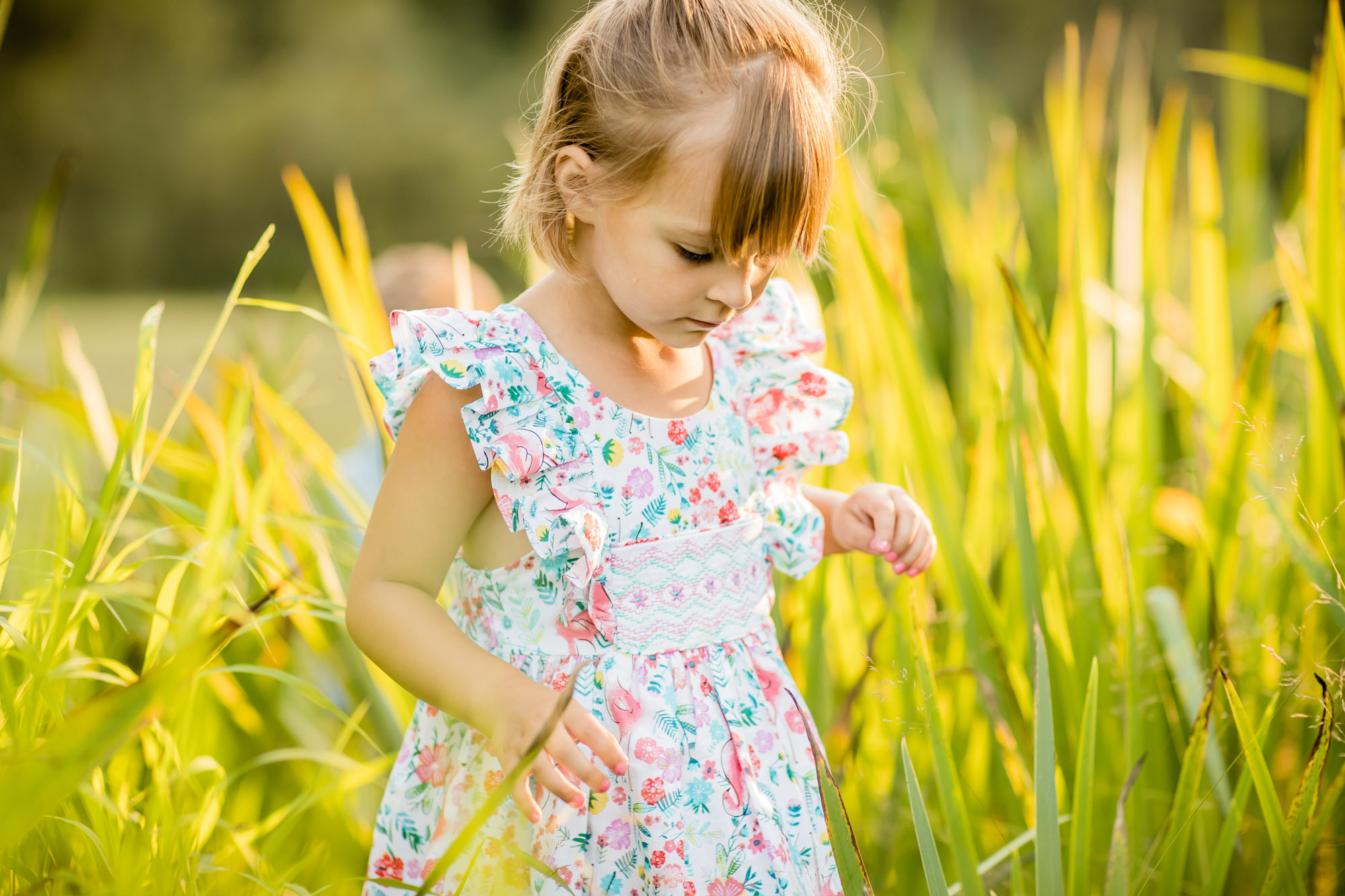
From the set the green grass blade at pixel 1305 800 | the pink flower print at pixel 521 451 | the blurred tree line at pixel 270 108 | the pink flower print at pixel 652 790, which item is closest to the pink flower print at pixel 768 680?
the pink flower print at pixel 652 790

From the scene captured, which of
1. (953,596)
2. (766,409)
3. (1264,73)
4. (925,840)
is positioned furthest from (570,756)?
(1264,73)

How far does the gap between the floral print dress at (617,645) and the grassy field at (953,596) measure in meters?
0.08

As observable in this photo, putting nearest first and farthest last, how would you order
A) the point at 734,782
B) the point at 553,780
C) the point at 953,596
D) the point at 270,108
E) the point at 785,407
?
the point at 553,780 < the point at 734,782 < the point at 785,407 < the point at 953,596 < the point at 270,108

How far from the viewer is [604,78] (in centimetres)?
59

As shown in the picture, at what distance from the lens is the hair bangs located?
559 mm

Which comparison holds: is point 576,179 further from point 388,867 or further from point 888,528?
point 388,867

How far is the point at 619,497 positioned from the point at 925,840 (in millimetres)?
270

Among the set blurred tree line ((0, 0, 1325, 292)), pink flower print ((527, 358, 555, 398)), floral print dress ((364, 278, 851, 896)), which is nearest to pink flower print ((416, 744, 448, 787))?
floral print dress ((364, 278, 851, 896))

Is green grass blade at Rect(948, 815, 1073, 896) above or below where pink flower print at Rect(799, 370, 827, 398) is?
below

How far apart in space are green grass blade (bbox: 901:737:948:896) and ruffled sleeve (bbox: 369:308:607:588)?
220mm

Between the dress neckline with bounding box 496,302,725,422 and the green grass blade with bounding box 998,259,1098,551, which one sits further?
the green grass blade with bounding box 998,259,1098,551

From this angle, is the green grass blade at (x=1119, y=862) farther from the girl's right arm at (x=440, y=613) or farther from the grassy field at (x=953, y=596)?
the girl's right arm at (x=440, y=613)

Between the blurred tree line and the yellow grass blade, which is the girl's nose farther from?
the blurred tree line

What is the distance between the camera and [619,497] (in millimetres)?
611
